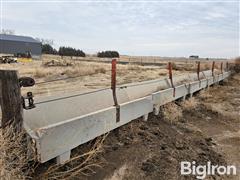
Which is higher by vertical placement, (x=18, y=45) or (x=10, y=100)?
(x=18, y=45)

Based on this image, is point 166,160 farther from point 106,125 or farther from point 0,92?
point 0,92

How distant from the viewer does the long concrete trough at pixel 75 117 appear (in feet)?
11.7

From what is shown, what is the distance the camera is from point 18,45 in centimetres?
6869

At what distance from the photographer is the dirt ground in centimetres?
425

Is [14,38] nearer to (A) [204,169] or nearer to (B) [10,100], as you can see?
(B) [10,100]

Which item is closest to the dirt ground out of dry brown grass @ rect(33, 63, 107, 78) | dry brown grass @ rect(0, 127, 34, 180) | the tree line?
dry brown grass @ rect(0, 127, 34, 180)

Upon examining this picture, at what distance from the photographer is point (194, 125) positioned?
7.04 meters

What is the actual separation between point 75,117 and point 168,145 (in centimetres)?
204

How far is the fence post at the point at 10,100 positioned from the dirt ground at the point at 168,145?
123 centimetres

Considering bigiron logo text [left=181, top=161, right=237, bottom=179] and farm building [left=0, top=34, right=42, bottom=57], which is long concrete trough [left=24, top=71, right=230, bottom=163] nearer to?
bigiron logo text [left=181, top=161, right=237, bottom=179]

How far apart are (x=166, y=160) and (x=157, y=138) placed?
97cm

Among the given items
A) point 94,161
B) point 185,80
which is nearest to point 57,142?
point 94,161

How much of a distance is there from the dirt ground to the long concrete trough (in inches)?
12.6

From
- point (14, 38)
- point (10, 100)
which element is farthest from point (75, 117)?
point (14, 38)
